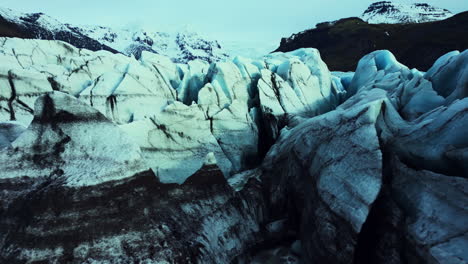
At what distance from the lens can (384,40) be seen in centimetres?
5472

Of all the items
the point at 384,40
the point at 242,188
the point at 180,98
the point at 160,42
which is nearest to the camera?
the point at 242,188

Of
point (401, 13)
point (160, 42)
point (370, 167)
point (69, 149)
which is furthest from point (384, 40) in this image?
point (160, 42)

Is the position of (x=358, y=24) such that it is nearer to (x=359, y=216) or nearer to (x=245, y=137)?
(x=245, y=137)

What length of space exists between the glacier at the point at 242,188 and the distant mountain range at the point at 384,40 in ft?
130

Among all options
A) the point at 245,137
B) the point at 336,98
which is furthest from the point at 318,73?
the point at 245,137

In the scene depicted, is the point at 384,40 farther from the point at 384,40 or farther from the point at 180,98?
the point at 180,98

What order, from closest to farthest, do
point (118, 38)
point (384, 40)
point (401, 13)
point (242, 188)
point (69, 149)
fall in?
1. point (69, 149)
2. point (242, 188)
3. point (384, 40)
4. point (401, 13)
5. point (118, 38)

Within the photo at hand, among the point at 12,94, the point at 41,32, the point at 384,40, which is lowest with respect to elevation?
the point at 12,94

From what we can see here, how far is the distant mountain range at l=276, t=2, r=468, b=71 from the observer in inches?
1698

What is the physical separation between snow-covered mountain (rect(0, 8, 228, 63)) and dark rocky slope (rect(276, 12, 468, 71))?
46.7m

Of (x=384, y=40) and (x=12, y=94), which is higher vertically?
(x=384, y=40)

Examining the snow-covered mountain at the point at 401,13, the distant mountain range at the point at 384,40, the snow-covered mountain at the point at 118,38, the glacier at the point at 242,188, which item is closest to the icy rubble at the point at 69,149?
the glacier at the point at 242,188

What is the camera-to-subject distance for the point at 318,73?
14.9 meters

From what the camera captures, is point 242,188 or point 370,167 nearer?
point 370,167
